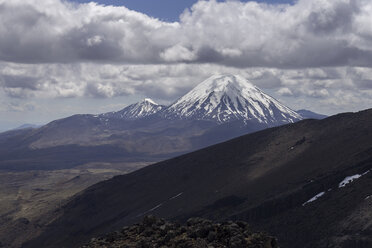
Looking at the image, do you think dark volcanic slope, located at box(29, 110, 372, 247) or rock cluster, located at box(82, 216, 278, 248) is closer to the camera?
rock cluster, located at box(82, 216, 278, 248)

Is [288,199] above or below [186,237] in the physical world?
below

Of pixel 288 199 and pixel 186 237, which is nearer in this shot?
pixel 186 237

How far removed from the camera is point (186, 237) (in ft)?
127

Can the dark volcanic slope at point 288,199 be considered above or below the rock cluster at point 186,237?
below

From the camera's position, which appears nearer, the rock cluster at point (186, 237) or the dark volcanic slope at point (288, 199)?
the rock cluster at point (186, 237)

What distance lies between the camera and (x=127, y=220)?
169 m

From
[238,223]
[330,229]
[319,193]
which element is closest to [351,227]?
[330,229]

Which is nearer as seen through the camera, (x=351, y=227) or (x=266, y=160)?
(x=351, y=227)

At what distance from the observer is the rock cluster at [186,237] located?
36188mm

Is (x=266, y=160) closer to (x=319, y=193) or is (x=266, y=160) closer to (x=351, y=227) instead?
(x=319, y=193)

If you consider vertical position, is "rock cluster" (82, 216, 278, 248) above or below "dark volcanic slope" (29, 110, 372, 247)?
above

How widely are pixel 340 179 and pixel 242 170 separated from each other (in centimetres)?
6854

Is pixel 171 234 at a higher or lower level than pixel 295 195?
higher

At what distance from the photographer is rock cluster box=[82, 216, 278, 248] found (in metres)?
36.2
